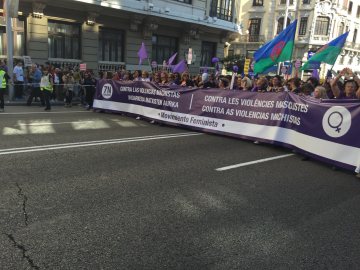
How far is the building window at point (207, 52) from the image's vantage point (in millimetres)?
31244

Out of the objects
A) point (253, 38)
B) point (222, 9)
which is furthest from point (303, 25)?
point (222, 9)

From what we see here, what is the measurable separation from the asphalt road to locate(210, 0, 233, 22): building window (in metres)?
23.4

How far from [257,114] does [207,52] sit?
22.9 metres

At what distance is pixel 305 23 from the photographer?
186 ft

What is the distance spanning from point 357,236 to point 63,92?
1626 centimetres

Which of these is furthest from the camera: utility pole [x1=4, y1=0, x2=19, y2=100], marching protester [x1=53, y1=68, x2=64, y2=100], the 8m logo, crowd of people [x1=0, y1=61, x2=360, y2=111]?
marching protester [x1=53, y1=68, x2=64, y2=100]

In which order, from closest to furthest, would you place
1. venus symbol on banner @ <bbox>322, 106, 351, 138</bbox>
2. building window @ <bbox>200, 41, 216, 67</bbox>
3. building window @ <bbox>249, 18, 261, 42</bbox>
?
venus symbol on banner @ <bbox>322, 106, 351, 138</bbox> < building window @ <bbox>200, 41, 216, 67</bbox> < building window @ <bbox>249, 18, 261, 42</bbox>

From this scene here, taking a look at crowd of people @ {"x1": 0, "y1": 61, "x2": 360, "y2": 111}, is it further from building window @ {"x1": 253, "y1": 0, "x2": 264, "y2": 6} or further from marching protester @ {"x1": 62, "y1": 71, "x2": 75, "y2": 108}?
building window @ {"x1": 253, "y1": 0, "x2": 264, "y2": 6}

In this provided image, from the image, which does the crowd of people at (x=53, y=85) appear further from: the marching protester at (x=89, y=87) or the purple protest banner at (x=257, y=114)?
the purple protest banner at (x=257, y=114)

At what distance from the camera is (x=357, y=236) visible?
14.7ft

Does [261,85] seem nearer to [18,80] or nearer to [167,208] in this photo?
[167,208]

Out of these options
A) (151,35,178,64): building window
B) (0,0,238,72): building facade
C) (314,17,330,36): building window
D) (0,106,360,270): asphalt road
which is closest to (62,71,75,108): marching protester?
(0,0,238,72): building facade

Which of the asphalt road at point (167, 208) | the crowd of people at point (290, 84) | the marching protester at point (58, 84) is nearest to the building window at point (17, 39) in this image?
the marching protester at point (58, 84)

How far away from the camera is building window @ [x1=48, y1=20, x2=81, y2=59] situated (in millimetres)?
20906
